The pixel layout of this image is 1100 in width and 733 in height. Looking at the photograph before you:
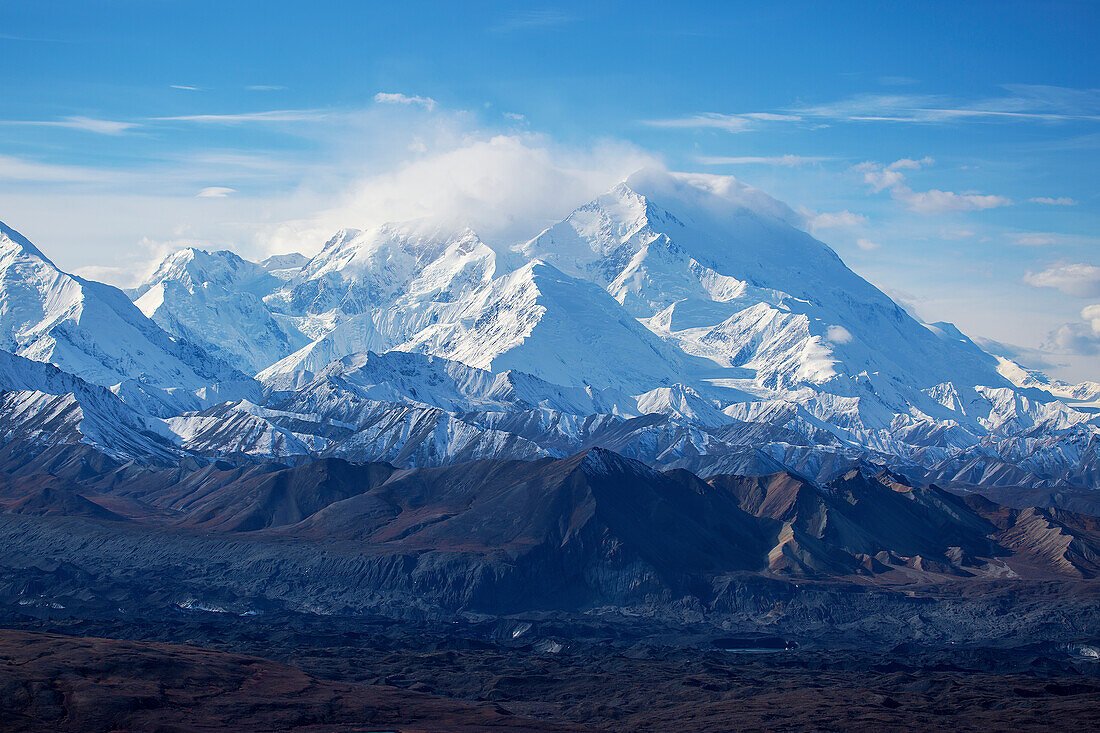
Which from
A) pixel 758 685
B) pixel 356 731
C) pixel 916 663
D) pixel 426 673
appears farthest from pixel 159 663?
pixel 916 663

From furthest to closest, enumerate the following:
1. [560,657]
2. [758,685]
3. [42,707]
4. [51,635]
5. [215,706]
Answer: [560,657], [758,685], [51,635], [215,706], [42,707]

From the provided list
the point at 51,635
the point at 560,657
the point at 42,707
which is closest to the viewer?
the point at 42,707

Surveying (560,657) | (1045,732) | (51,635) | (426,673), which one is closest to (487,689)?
(426,673)

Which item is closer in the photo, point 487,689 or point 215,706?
point 215,706

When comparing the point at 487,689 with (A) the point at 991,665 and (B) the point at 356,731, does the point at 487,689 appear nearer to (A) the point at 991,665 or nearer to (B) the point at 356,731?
(B) the point at 356,731

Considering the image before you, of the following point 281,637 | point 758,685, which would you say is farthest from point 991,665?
point 281,637

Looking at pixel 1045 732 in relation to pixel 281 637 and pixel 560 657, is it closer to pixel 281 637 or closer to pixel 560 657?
pixel 560 657

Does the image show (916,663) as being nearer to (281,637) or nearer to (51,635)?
(281,637)

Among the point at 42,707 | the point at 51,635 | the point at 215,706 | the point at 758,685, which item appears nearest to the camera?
the point at 42,707

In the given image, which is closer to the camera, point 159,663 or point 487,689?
point 159,663
